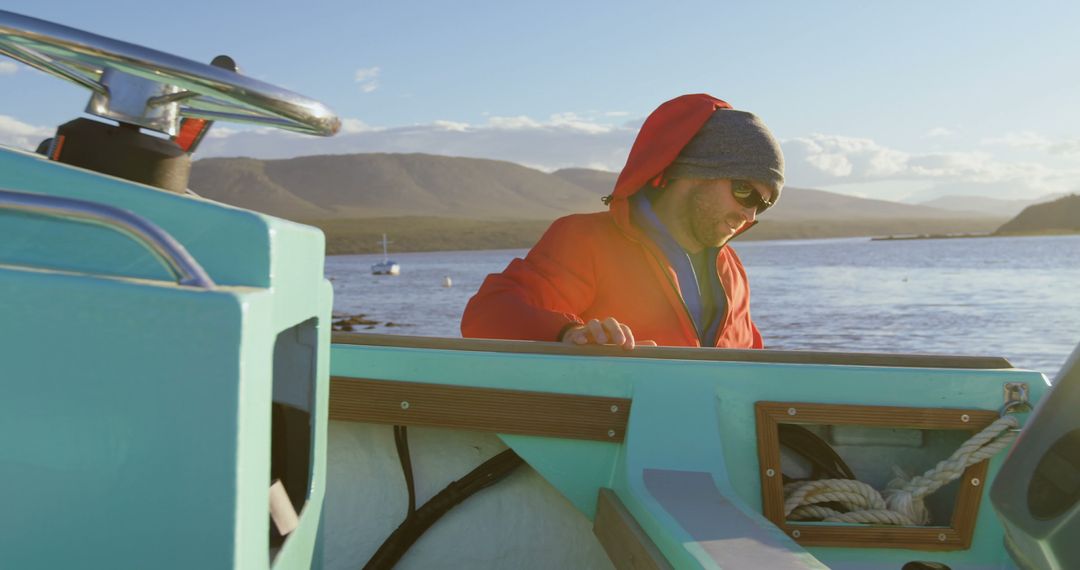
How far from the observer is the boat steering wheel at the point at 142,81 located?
0.85 metres

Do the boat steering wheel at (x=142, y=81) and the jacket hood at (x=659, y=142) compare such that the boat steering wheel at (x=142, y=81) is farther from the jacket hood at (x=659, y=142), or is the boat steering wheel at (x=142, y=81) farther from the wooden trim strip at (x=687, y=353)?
the jacket hood at (x=659, y=142)

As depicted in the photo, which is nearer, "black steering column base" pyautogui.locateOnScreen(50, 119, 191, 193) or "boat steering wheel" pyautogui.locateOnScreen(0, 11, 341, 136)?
"boat steering wheel" pyautogui.locateOnScreen(0, 11, 341, 136)

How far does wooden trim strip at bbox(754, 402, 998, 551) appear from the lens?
1701 mm

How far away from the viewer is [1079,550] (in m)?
1.12

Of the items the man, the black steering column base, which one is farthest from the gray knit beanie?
the black steering column base

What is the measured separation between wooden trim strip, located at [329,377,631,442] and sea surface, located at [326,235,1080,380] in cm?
318

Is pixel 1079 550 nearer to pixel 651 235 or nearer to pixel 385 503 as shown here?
pixel 385 503

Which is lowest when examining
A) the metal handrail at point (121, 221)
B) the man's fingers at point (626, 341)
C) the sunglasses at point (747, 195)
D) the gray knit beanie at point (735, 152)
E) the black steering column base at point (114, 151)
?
the man's fingers at point (626, 341)

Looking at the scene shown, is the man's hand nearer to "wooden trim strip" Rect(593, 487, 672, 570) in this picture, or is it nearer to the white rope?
"wooden trim strip" Rect(593, 487, 672, 570)

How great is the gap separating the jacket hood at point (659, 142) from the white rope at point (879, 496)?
956mm

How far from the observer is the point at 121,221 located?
763 mm

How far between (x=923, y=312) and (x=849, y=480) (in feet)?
65.3

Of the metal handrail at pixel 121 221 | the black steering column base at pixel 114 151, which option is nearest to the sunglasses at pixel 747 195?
the black steering column base at pixel 114 151

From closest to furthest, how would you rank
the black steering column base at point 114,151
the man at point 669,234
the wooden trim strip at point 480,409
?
the black steering column base at point 114,151, the wooden trim strip at point 480,409, the man at point 669,234
